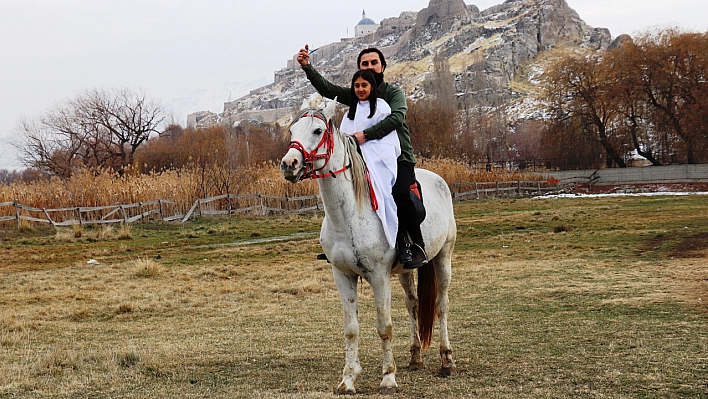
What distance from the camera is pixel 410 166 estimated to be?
5.76 metres

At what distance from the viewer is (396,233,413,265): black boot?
5.24 metres

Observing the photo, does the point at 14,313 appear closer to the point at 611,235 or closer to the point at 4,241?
the point at 4,241

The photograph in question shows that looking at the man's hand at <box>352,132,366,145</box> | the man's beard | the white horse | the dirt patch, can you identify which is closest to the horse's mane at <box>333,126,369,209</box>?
the white horse

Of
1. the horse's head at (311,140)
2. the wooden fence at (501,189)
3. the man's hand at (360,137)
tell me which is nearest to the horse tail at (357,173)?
the man's hand at (360,137)

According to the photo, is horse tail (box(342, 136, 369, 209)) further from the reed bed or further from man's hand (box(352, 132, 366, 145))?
the reed bed

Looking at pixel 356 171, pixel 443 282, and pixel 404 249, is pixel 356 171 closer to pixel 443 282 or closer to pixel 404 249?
pixel 404 249

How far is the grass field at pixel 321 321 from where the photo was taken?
539 centimetres

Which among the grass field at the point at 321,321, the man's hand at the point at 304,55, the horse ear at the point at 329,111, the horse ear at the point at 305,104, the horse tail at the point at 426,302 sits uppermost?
the man's hand at the point at 304,55

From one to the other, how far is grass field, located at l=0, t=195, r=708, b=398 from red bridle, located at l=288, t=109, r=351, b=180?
5.56 ft

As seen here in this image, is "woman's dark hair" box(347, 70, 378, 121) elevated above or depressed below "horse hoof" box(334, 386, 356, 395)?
above

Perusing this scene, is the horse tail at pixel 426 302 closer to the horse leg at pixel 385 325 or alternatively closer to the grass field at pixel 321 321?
the grass field at pixel 321 321

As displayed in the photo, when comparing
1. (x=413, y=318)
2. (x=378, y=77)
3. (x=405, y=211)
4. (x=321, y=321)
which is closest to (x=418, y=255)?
(x=405, y=211)

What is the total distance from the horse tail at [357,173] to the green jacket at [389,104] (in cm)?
25

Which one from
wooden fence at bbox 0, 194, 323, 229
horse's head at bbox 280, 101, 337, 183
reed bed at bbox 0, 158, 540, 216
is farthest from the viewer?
reed bed at bbox 0, 158, 540, 216
